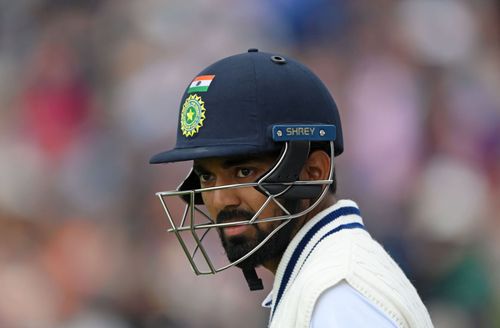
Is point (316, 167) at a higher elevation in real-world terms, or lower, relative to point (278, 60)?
lower

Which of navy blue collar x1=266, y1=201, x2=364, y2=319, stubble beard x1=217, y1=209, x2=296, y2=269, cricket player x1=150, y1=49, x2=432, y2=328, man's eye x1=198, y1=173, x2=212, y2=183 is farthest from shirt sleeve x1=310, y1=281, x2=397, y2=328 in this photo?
man's eye x1=198, y1=173, x2=212, y2=183

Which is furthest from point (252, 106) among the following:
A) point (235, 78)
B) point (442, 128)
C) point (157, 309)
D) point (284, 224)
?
point (442, 128)

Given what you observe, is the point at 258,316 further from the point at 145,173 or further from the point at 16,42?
the point at 16,42

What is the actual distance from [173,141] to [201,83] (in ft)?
8.42

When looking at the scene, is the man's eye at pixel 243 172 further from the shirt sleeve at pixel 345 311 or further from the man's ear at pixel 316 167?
the shirt sleeve at pixel 345 311

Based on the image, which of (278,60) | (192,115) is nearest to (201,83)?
(192,115)

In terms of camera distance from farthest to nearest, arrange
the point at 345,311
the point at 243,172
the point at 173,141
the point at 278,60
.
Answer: the point at 173,141 → the point at 278,60 → the point at 243,172 → the point at 345,311

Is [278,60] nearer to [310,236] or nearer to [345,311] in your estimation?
[310,236]

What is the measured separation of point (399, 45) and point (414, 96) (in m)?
0.30

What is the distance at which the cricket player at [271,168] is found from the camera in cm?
239

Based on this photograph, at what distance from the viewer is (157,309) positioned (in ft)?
16.3

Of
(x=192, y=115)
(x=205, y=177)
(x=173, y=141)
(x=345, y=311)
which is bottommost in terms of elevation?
(x=173, y=141)

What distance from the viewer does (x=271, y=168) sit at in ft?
8.15

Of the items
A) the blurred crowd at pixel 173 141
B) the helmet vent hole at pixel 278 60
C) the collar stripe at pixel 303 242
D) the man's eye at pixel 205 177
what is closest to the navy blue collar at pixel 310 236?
the collar stripe at pixel 303 242
